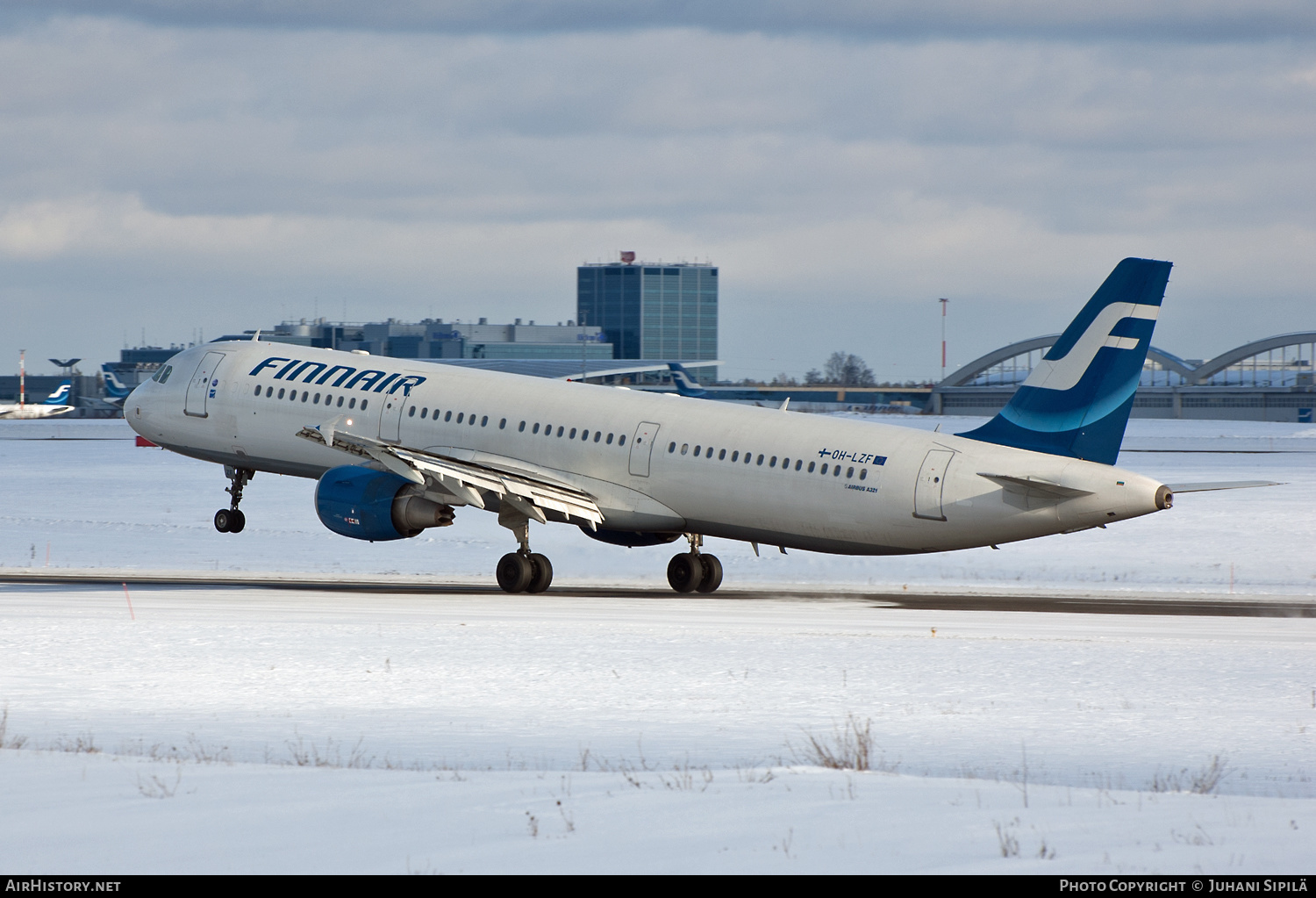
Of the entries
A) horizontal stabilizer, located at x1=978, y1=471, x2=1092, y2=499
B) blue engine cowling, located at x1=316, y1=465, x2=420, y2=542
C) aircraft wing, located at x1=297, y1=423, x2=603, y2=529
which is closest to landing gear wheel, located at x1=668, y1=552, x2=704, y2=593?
aircraft wing, located at x1=297, y1=423, x2=603, y2=529

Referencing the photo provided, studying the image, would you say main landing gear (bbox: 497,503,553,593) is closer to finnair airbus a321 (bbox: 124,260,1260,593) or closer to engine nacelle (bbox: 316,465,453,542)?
finnair airbus a321 (bbox: 124,260,1260,593)

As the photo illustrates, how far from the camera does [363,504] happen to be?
34625mm

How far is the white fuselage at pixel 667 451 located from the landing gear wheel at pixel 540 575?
1.70m

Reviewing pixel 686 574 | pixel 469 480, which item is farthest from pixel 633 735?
pixel 686 574

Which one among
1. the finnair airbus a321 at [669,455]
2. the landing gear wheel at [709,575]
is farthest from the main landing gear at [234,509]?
the landing gear wheel at [709,575]

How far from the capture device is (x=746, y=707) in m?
18.6

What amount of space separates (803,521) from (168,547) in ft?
73.6

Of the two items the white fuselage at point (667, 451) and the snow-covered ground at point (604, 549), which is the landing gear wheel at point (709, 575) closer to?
the white fuselage at point (667, 451)

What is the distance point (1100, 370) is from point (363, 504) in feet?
50.6

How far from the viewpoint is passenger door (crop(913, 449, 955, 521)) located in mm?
31406

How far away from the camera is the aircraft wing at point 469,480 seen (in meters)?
34.2

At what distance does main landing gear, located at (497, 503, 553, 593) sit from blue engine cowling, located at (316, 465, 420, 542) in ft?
6.74

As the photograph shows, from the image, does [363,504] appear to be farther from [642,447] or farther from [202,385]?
[202,385]

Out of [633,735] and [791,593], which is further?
[791,593]
